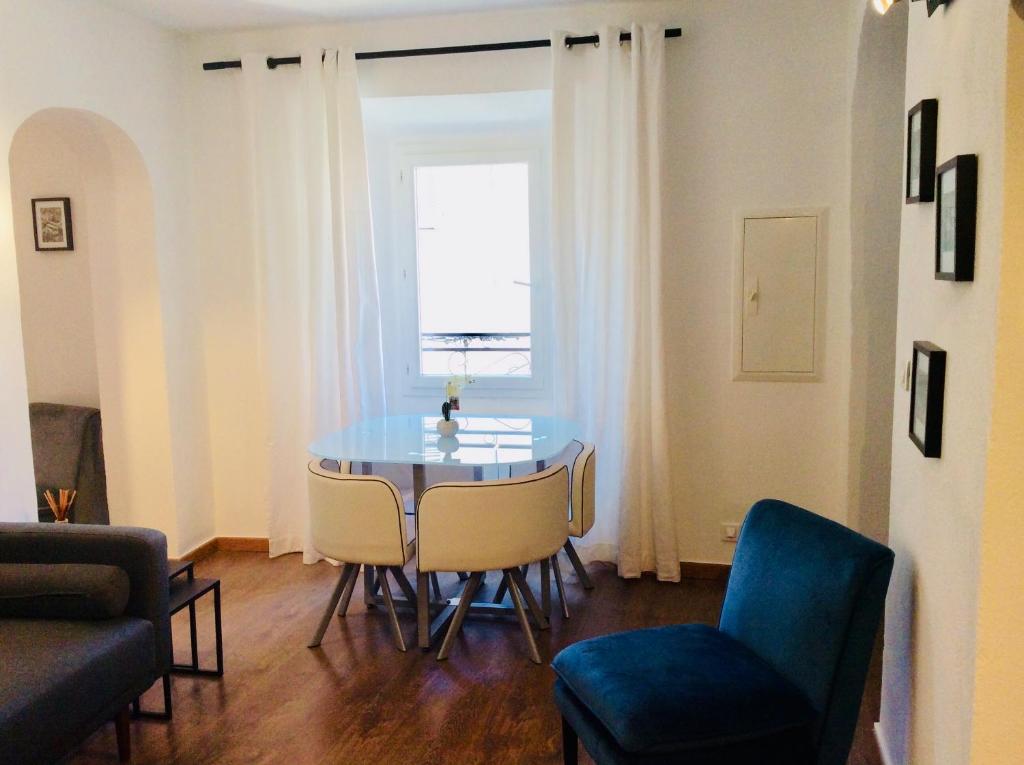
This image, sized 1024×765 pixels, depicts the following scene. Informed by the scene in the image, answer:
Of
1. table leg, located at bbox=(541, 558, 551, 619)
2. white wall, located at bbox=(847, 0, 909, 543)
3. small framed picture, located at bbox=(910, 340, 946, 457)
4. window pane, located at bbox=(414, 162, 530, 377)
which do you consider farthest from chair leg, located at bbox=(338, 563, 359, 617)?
small framed picture, located at bbox=(910, 340, 946, 457)

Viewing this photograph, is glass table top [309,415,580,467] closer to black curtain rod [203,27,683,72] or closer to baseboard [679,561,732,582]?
baseboard [679,561,732,582]

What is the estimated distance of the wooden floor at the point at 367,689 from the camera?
2.79 meters

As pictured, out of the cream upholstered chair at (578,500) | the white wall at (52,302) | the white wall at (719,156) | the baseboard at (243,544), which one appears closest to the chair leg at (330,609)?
the cream upholstered chair at (578,500)

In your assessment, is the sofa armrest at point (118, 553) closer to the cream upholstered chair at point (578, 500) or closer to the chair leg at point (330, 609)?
the chair leg at point (330, 609)

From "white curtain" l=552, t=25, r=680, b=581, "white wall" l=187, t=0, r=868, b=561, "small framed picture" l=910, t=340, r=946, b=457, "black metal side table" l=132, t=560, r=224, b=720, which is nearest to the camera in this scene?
"small framed picture" l=910, t=340, r=946, b=457

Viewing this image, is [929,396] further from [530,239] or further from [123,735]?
[530,239]

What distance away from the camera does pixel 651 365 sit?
412cm

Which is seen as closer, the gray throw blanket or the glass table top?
the glass table top

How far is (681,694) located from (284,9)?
3504mm

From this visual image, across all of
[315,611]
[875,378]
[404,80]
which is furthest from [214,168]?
[875,378]

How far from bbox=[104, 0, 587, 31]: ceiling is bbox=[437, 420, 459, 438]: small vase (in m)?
1.94

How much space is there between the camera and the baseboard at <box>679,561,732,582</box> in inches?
168

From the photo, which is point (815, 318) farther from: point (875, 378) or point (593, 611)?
point (593, 611)

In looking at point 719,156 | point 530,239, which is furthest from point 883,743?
point 530,239
